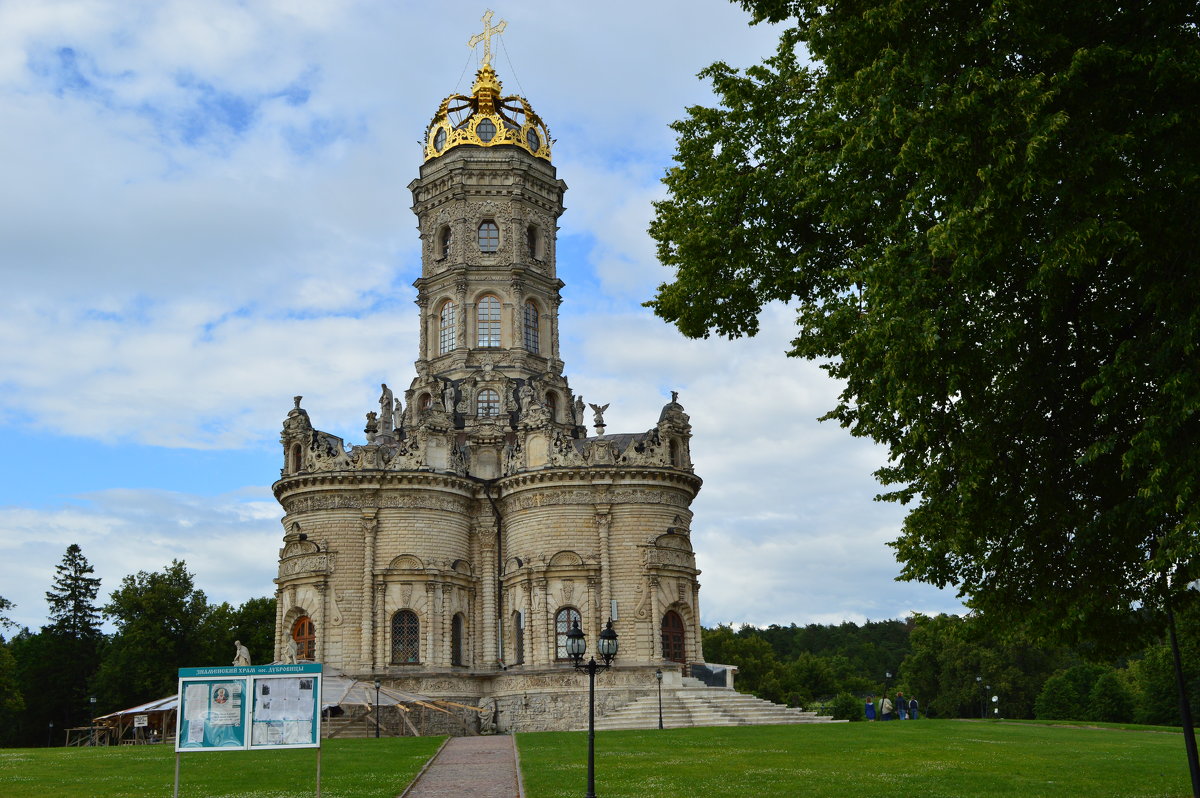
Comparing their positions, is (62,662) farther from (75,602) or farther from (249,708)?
(249,708)

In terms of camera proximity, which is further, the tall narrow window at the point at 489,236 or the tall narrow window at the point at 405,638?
the tall narrow window at the point at 489,236

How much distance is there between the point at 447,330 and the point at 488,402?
5500 mm

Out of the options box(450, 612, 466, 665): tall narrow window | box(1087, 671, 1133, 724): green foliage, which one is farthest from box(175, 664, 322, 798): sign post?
box(1087, 671, 1133, 724): green foliage

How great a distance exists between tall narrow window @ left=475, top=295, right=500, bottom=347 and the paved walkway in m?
28.7

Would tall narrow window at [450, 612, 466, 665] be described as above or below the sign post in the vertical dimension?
above

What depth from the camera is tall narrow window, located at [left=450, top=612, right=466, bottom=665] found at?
167ft

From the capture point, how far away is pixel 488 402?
5606 cm

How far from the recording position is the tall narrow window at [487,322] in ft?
192

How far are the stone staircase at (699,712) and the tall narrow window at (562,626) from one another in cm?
424

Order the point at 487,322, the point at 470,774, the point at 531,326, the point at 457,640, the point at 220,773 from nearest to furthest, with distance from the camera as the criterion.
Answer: the point at 470,774 → the point at 220,773 → the point at 457,640 → the point at 487,322 → the point at 531,326

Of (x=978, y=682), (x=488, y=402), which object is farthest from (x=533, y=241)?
(x=978, y=682)

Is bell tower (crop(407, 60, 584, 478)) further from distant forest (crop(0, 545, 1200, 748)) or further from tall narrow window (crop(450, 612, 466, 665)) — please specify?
distant forest (crop(0, 545, 1200, 748))

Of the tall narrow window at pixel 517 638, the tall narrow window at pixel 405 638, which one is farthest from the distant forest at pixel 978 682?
the tall narrow window at pixel 405 638

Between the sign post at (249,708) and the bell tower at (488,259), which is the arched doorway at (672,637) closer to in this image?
the bell tower at (488,259)
